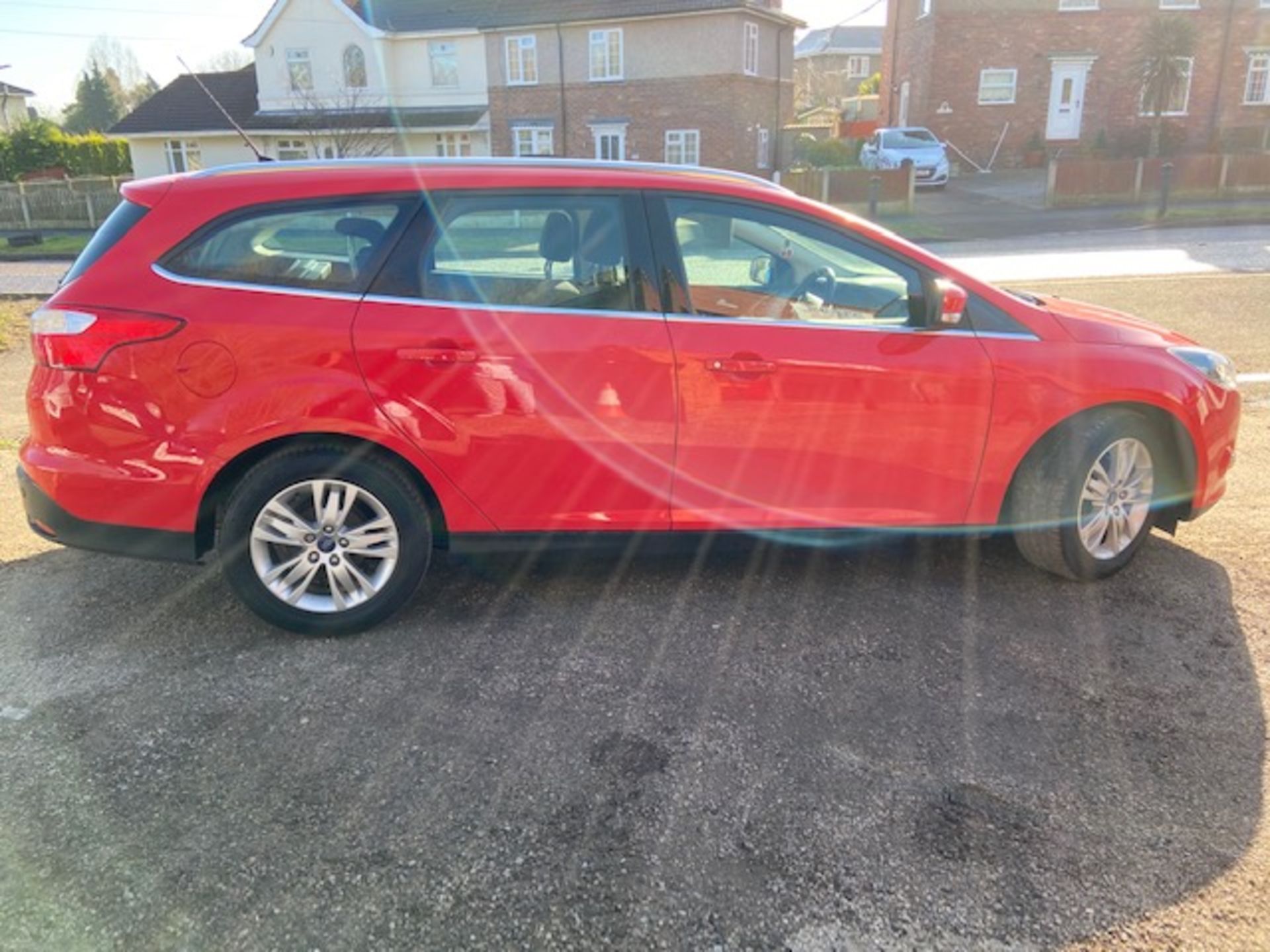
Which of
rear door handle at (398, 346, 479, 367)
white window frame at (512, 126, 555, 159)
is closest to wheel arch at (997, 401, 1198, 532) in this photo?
rear door handle at (398, 346, 479, 367)

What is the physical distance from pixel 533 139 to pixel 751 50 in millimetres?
8804

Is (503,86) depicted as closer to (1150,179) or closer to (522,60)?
(522,60)

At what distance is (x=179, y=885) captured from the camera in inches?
93.5

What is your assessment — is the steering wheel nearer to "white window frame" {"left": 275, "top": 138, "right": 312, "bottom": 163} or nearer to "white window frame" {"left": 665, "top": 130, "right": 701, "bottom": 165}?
"white window frame" {"left": 665, "top": 130, "right": 701, "bottom": 165}

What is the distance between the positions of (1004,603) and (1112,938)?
183 cm

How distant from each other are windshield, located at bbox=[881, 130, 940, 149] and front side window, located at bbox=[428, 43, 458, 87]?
Result: 17263 mm

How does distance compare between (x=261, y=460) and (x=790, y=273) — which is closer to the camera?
(x=261, y=460)

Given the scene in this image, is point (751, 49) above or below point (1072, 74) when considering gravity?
above

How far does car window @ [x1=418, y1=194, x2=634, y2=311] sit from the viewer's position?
11.5 ft

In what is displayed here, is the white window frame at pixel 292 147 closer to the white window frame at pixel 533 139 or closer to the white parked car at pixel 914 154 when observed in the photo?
the white window frame at pixel 533 139

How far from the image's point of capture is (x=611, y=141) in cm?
3512

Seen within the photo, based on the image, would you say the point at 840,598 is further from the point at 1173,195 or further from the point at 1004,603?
the point at 1173,195

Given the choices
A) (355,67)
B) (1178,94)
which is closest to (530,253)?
(1178,94)

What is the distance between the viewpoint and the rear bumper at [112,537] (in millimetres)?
3496
